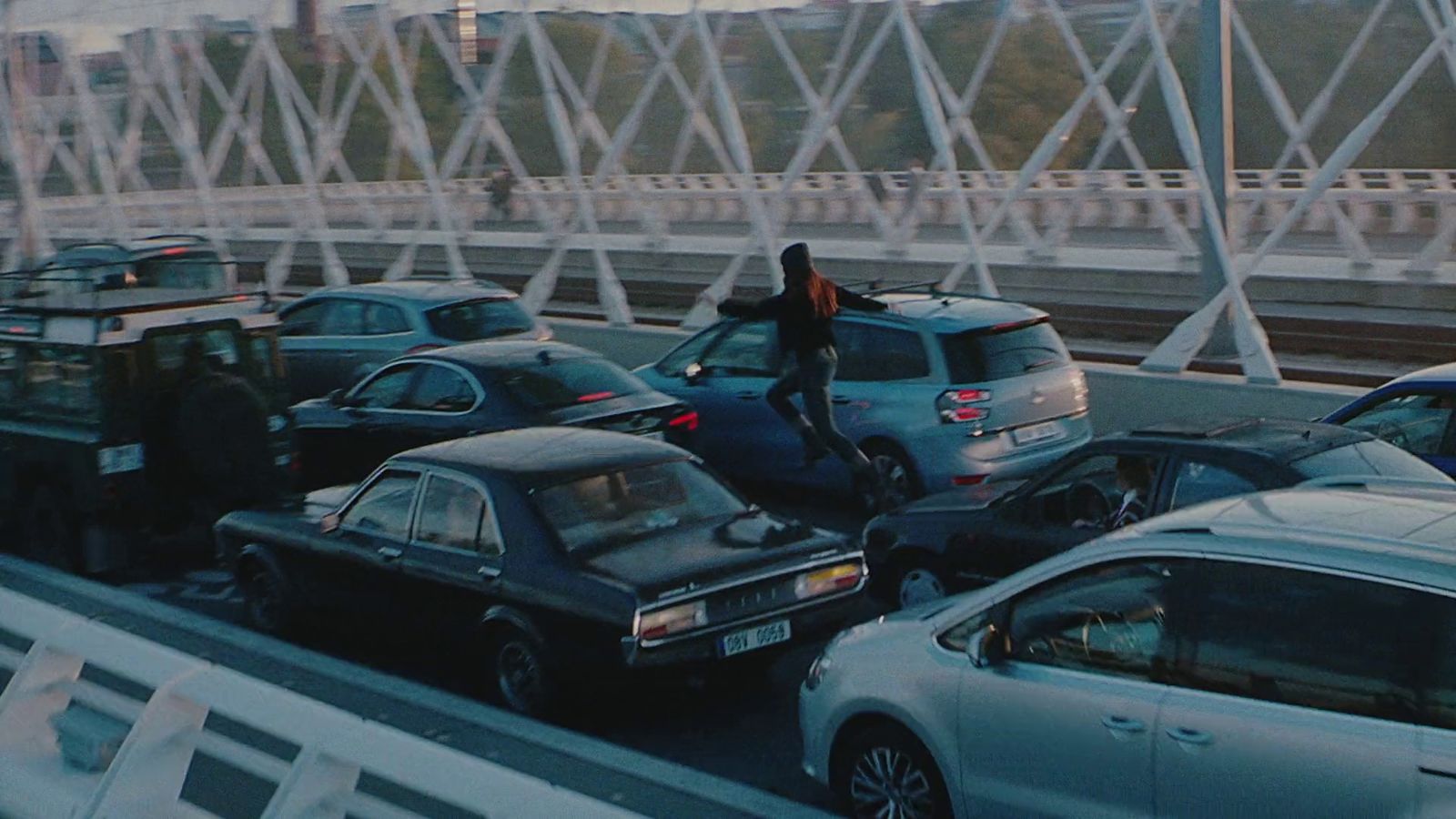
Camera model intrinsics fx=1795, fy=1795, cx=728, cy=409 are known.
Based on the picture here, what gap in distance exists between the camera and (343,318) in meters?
16.9

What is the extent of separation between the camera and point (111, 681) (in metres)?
5.86

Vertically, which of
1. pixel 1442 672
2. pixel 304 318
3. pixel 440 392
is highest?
pixel 1442 672

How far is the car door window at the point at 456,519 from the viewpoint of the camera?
8414mm

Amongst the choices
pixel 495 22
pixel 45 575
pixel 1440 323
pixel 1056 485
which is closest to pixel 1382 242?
pixel 1440 323

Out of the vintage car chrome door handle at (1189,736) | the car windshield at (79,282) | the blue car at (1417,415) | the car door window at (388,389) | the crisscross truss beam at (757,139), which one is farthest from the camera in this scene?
the crisscross truss beam at (757,139)

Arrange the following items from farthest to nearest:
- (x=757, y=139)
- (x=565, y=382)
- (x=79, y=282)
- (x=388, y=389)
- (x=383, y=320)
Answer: (x=757, y=139), (x=383, y=320), (x=79, y=282), (x=388, y=389), (x=565, y=382)

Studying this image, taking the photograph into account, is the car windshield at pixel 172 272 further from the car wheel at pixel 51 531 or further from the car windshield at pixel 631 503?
the car windshield at pixel 631 503

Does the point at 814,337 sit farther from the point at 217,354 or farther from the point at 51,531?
the point at 51,531

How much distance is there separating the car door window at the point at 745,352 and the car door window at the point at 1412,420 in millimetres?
4574

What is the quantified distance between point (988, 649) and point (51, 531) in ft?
25.8

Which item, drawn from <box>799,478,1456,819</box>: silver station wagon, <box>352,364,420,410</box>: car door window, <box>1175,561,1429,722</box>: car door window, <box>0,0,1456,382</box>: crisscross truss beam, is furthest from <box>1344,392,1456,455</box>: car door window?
<box>352,364,420,410</box>: car door window

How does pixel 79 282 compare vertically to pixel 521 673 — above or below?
above

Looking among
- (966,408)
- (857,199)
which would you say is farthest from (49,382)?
(857,199)

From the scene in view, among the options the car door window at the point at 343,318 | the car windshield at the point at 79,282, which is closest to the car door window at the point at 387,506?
the car windshield at the point at 79,282
